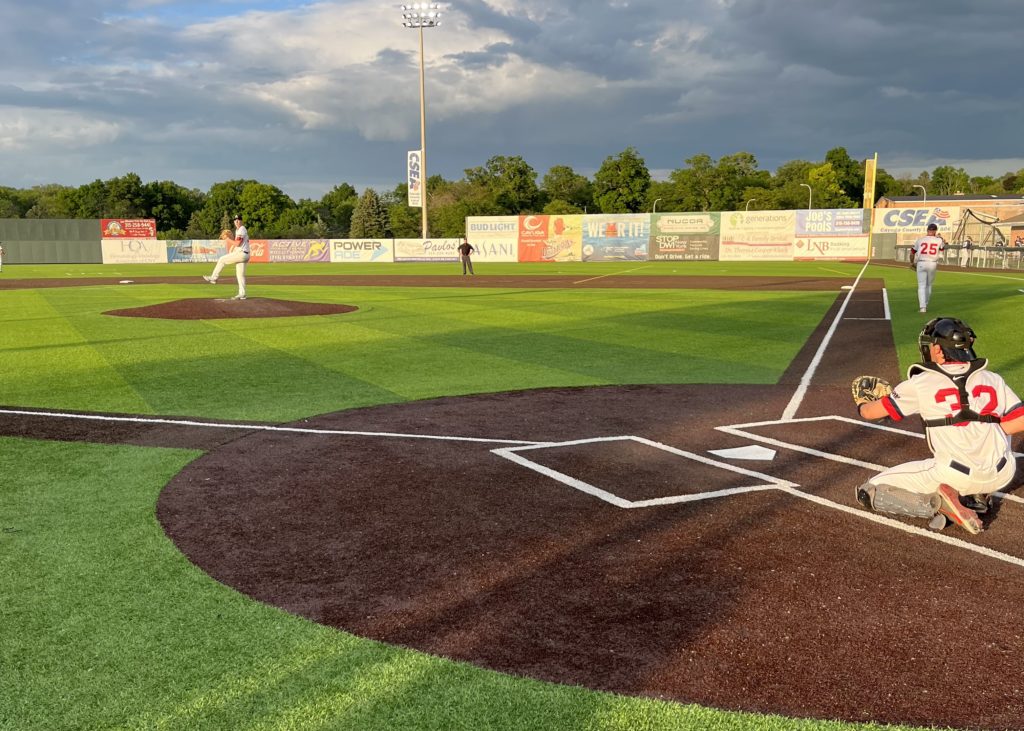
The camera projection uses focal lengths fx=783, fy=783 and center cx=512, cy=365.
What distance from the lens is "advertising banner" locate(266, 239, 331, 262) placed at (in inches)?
2702

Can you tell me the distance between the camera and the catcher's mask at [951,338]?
5066 mm

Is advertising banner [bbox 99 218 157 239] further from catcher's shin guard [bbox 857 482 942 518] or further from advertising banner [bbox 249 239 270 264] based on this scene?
catcher's shin guard [bbox 857 482 942 518]

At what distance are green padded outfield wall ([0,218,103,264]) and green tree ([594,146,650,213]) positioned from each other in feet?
227

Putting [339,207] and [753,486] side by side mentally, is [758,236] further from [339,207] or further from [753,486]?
[339,207]

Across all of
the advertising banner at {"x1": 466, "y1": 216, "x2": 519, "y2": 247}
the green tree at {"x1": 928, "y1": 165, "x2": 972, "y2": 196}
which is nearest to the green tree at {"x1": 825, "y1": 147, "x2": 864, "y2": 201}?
the green tree at {"x1": 928, "y1": 165, "x2": 972, "y2": 196}

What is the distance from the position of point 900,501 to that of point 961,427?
0.65 metres

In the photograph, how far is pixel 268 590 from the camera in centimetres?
441

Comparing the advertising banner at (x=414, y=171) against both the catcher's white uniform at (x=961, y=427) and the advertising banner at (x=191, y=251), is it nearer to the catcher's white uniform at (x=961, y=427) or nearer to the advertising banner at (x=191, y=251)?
the advertising banner at (x=191, y=251)

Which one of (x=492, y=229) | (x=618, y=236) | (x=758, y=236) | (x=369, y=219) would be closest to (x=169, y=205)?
(x=369, y=219)

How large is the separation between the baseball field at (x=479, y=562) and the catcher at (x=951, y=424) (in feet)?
1.03

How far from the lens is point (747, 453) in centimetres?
732

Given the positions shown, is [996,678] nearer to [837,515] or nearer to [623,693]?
[623,693]

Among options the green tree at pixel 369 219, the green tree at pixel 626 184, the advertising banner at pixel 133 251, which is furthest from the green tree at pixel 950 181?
the advertising banner at pixel 133 251

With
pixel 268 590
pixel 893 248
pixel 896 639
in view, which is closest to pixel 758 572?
pixel 896 639
